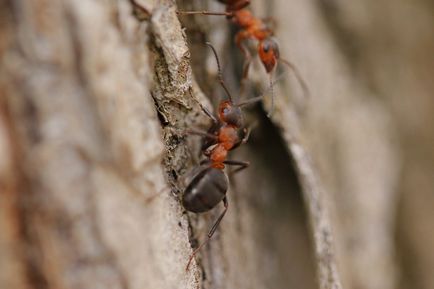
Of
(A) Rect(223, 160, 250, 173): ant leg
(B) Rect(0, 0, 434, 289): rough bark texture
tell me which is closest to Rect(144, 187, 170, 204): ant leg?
(B) Rect(0, 0, 434, 289): rough bark texture

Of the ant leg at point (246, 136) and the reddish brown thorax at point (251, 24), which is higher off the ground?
the reddish brown thorax at point (251, 24)

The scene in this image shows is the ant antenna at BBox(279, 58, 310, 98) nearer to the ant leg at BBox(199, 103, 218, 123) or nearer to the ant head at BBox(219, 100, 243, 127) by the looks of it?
the ant head at BBox(219, 100, 243, 127)

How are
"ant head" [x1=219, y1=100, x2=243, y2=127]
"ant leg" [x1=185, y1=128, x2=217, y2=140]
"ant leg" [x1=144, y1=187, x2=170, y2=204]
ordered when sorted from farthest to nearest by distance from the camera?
"ant head" [x1=219, y1=100, x2=243, y2=127] → "ant leg" [x1=185, y1=128, x2=217, y2=140] → "ant leg" [x1=144, y1=187, x2=170, y2=204]

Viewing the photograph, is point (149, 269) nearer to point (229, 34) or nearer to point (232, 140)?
point (232, 140)

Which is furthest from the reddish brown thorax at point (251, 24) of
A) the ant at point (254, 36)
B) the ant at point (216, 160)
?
the ant at point (216, 160)

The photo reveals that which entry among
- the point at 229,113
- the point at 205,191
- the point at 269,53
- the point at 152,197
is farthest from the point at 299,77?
the point at 152,197

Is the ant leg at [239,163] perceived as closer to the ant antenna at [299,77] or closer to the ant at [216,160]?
the ant at [216,160]

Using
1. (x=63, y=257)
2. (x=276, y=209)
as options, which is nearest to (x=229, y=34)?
(x=276, y=209)
